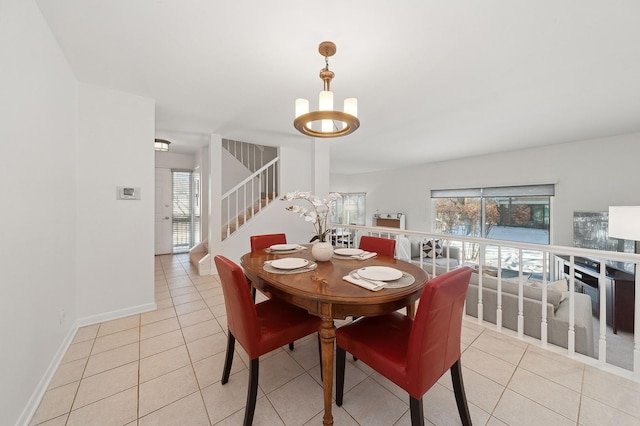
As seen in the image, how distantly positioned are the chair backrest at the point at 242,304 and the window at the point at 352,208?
717 centimetres

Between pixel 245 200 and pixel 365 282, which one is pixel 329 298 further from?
pixel 245 200

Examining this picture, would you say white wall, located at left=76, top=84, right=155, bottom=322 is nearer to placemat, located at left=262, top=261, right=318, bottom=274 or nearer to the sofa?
placemat, located at left=262, top=261, right=318, bottom=274

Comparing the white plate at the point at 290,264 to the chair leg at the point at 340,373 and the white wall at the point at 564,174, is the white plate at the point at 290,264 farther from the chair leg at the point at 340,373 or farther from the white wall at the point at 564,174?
the white wall at the point at 564,174

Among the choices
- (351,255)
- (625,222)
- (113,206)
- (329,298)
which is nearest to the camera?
(329,298)

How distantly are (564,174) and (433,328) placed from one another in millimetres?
5062

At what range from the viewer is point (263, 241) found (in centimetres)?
256

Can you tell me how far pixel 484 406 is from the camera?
1.38 metres

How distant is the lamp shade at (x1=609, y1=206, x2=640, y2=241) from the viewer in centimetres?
267

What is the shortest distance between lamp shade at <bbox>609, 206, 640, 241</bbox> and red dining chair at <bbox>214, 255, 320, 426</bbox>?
381cm

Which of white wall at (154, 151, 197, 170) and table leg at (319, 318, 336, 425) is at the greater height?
white wall at (154, 151, 197, 170)

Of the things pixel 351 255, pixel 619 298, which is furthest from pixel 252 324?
pixel 619 298

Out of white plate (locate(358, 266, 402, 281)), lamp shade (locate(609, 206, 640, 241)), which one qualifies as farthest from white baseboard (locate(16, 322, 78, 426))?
lamp shade (locate(609, 206, 640, 241))

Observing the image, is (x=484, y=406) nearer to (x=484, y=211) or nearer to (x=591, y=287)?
(x=591, y=287)

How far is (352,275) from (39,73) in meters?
2.40
